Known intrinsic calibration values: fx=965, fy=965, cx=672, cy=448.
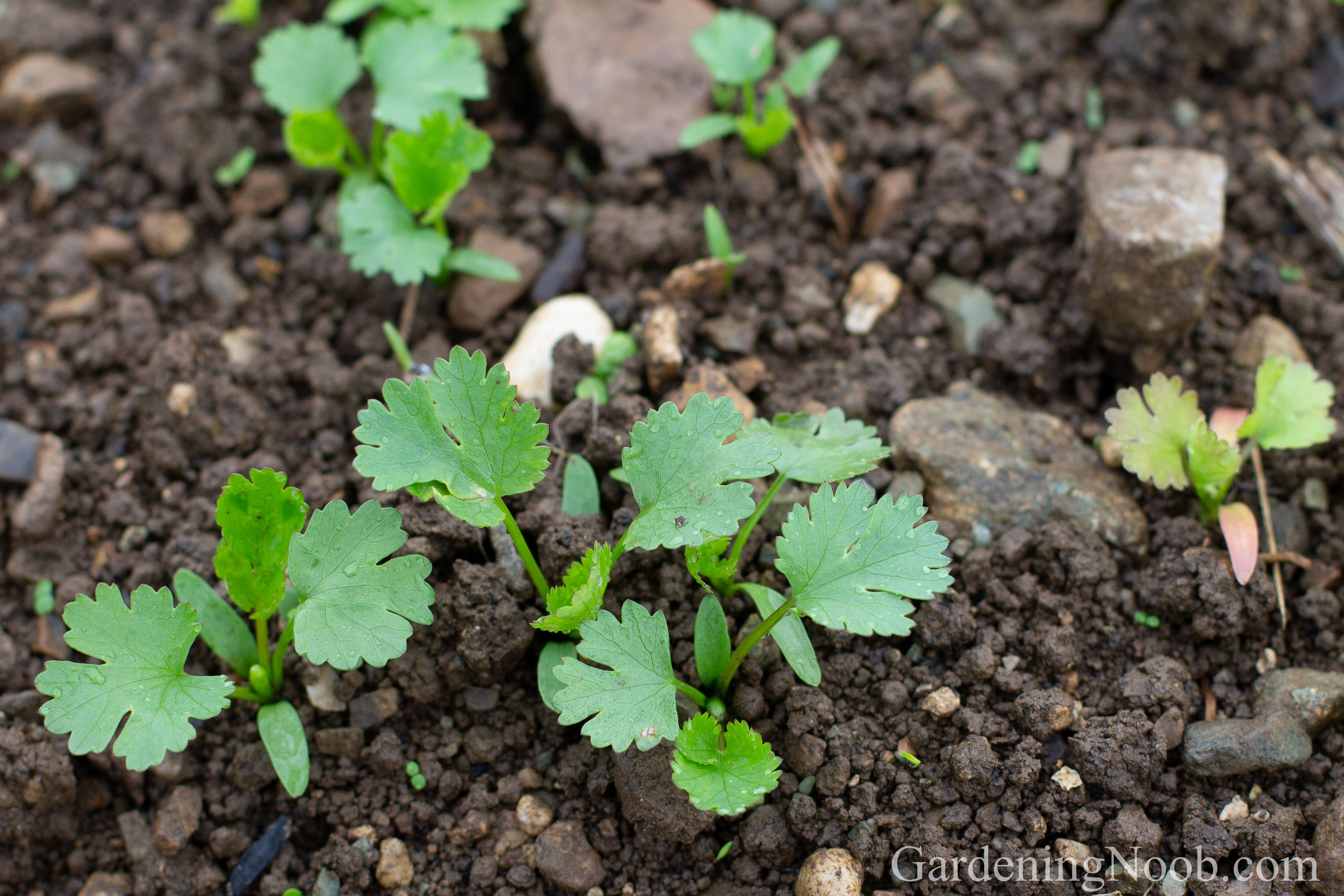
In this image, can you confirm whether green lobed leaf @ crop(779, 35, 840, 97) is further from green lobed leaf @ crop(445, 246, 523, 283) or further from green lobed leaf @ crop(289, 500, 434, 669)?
green lobed leaf @ crop(289, 500, 434, 669)

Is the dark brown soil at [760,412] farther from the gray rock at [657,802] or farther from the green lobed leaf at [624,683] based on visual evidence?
the green lobed leaf at [624,683]

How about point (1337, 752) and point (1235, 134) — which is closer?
point (1337, 752)

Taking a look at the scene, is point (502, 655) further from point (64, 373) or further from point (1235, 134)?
point (1235, 134)

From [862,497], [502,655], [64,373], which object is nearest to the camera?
[862,497]

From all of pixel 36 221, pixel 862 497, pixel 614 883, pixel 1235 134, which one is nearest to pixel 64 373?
pixel 36 221

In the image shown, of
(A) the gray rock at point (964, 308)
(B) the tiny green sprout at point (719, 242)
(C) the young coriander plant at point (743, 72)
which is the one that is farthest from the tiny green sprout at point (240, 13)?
(A) the gray rock at point (964, 308)

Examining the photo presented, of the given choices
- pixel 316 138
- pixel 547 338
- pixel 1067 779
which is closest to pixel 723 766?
pixel 1067 779

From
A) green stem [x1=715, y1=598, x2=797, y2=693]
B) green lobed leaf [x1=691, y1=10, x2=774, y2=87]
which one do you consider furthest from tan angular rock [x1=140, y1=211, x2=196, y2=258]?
green stem [x1=715, y1=598, x2=797, y2=693]
